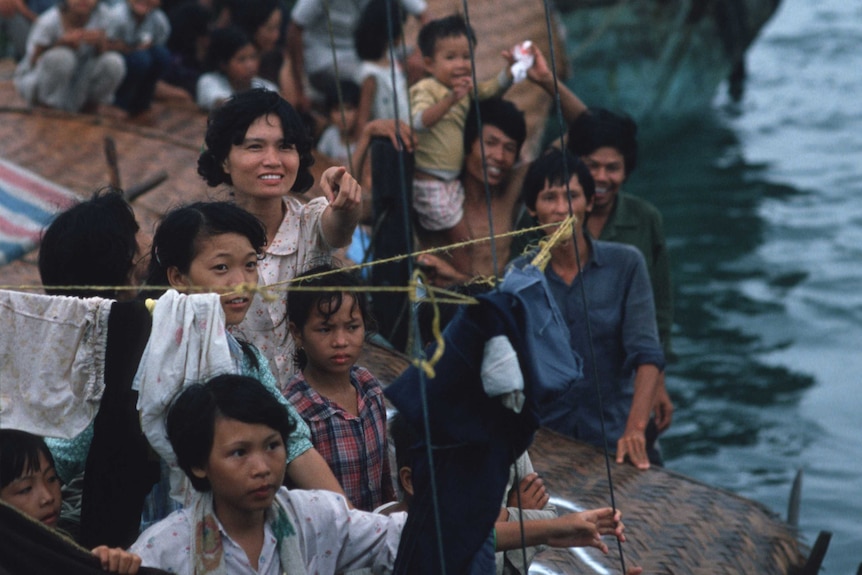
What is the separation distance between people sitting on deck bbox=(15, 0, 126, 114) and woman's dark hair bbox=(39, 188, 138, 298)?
3.70m

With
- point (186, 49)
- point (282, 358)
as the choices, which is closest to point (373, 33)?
point (186, 49)

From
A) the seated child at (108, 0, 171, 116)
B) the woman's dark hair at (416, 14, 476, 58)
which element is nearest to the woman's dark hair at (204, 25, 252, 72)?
the seated child at (108, 0, 171, 116)

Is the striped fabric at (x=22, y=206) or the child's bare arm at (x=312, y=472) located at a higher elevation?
the striped fabric at (x=22, y=206)

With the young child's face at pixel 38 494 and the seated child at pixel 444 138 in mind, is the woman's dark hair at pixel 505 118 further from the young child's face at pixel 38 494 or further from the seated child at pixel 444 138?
the young child's face at pixel 38 494

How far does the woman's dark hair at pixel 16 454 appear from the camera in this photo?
8.43 ft

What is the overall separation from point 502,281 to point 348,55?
169 inches

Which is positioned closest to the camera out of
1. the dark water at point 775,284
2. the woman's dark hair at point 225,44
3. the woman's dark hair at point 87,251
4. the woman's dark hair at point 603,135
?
the woman's dark hair at point 87,251

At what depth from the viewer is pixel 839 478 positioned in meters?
6.97

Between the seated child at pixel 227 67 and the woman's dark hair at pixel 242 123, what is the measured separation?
3.53m

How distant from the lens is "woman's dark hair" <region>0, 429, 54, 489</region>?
8.43ft

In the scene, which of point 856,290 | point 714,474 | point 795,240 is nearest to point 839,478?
point 714,474

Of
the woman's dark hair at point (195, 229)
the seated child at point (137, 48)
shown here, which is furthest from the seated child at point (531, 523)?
the seated child at point (137, 48)

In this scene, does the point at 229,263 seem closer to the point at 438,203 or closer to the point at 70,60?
the point at 438,203

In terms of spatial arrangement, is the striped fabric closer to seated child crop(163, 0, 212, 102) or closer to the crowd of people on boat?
the crowd of people on boat
